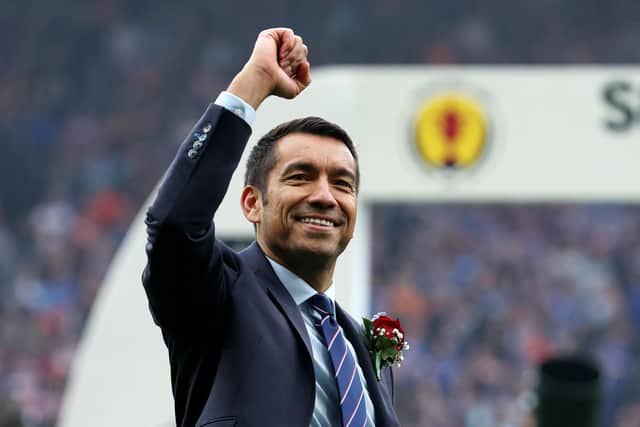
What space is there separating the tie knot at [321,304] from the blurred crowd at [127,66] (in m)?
9.26

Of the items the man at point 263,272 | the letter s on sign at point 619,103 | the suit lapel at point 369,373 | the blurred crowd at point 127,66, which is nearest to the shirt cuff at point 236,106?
the man at point 263,272

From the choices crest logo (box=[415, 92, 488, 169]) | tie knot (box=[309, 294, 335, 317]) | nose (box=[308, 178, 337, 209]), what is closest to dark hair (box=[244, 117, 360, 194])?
nose (box=[308, 178, 337, 209])

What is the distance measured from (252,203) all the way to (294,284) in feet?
0.54

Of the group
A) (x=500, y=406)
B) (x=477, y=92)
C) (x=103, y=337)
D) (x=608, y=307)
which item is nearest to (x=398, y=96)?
(x=477, y=92)

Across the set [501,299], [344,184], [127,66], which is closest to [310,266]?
[344,184]

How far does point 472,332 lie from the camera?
10492 mm

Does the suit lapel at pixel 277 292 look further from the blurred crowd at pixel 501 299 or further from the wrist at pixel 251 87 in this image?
the blurred crowd at pixel 501 299

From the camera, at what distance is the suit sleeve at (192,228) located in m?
1.81

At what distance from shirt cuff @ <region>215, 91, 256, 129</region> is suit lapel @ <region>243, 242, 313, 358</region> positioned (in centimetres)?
28

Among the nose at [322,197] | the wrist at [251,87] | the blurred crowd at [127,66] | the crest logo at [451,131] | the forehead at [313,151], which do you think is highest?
the blurred crowd at [127,66]

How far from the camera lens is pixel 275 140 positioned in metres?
2.10

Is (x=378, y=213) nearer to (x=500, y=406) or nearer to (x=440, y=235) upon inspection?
(x=440, y=235)

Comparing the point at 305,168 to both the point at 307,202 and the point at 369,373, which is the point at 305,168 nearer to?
the point at 307,202

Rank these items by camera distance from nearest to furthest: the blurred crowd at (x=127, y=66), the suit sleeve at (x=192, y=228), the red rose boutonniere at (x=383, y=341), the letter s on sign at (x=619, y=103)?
the suit sleeve at (x=192, y=228) → the red rose boutonniere at (x=383, y=341) → the letter s on sign at (x=619, y=103) → the blurred crowd at (x=127, y=66)
